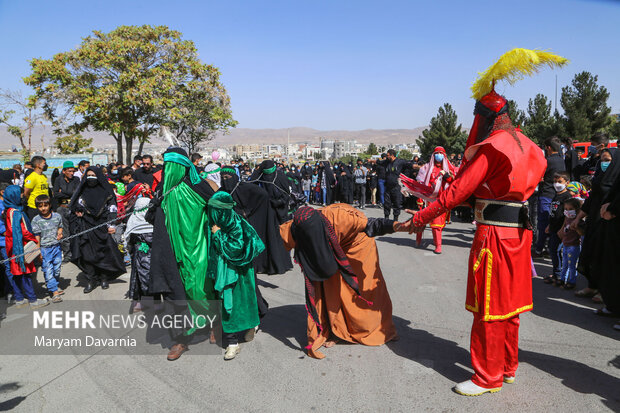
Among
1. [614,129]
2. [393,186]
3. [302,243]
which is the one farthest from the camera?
[614,129]

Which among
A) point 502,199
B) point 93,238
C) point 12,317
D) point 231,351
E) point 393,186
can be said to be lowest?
point 12,317

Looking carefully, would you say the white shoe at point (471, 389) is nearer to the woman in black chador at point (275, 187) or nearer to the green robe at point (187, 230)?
the green robe at point (187, 230)

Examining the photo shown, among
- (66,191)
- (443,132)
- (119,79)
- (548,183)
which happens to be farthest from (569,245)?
(443,132)

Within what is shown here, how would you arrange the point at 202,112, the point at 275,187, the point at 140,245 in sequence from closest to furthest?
the point at 140,245
the point at 275,187
the point at 202,112

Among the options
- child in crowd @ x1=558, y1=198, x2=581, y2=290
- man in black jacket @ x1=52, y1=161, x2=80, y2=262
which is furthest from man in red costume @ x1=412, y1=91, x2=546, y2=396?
man in black jacket @ x1=52, y1=161, x2=80, y2=262

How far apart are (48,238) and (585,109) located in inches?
1312

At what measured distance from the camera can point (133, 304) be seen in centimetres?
562

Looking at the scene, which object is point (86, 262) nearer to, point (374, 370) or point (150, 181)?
point (150, 181)

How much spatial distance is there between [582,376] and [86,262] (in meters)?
6.89

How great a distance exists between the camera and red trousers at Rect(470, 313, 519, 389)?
127 inches

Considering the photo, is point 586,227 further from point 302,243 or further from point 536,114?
point 536,114

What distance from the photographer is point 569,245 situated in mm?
5688

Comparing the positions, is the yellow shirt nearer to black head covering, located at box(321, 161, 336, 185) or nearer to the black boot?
the black boot

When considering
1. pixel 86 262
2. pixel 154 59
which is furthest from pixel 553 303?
pixel 154 59
